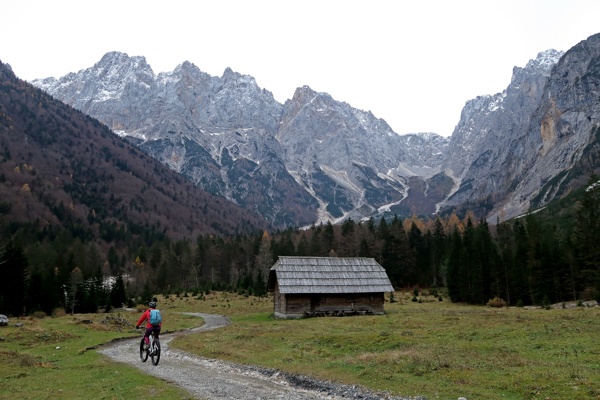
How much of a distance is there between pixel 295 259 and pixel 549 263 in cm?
4257

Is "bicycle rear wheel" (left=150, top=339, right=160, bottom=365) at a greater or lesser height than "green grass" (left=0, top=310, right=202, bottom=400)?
greater

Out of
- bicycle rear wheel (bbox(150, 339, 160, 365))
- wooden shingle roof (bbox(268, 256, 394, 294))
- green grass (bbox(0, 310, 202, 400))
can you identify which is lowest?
green grass (bbox(0, 310, 202, 400))

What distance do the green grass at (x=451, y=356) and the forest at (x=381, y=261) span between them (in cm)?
3531

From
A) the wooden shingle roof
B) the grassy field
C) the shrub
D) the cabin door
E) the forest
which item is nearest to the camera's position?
the grassy field

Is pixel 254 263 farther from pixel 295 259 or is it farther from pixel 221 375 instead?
pixel 221 375

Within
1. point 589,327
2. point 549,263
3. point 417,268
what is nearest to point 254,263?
point 417,268

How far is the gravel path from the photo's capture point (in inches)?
672

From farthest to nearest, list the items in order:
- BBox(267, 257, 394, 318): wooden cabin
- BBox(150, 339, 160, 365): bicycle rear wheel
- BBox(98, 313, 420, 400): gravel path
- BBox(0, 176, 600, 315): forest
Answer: BBox(0, 176, 600, 315): forest
BBox(267, 257, 394, 318): wooden cabin
BBox(150, 339, 160, 365): bicycle rear wheel
BBox(98, 313, 420, 400): gravel path

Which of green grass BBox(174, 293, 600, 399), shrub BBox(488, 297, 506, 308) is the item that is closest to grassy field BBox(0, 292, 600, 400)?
green grass BBox(174, 293, 600, 399)

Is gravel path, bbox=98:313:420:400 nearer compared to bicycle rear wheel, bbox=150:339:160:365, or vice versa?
gravel path, bbox=98:313:420:400

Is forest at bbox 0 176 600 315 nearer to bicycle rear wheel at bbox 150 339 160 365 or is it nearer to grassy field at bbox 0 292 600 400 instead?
grassy field at bbox 0 292 600 400

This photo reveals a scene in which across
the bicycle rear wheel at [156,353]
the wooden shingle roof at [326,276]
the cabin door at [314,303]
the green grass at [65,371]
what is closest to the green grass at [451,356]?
the bicycle rear wheel at [156,353]

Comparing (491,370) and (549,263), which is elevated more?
(549,263)

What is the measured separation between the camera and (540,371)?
17.6m
